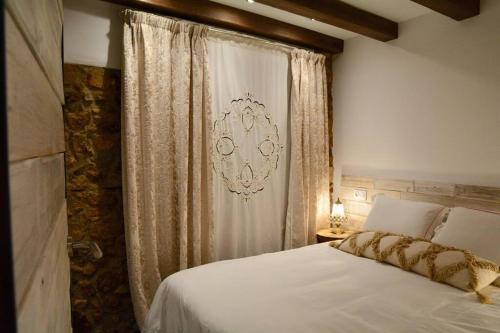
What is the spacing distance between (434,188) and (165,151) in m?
2.28

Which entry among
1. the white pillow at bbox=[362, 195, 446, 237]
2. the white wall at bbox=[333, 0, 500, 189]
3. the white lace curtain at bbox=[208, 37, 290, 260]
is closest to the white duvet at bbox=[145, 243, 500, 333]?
the white pillow at bbox=[362, 195, 446, 237]

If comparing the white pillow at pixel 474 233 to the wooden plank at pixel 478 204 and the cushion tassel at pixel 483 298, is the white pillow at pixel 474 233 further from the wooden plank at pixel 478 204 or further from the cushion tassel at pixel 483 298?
the cushion tassel at pixel 483 298

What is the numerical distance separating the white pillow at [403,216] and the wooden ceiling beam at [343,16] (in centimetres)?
150

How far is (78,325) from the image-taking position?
7.84 feet

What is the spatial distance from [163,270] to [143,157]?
3.01ft

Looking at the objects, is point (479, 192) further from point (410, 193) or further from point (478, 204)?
point (410, 193)

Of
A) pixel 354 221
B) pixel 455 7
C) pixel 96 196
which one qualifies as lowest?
pixel 354 221

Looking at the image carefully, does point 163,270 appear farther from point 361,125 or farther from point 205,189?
point 361,125

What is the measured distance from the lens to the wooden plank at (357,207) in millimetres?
3332

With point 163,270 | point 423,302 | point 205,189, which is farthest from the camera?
point 205,189

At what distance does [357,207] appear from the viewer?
3426 mm

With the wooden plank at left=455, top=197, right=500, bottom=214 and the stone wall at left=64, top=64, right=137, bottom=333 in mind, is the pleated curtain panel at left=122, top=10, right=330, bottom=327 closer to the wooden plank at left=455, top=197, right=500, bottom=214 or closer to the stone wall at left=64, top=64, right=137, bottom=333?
the stone wall at left=64, top=64, right=137, bottom=333

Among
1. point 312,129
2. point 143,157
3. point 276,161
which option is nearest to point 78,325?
point 143,157

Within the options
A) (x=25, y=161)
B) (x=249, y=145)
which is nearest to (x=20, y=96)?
(x=25, y=161)
